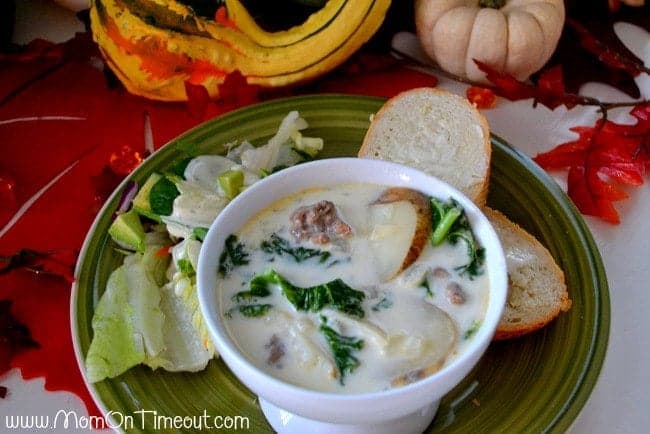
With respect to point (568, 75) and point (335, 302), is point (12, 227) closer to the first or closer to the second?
point (335, 302)

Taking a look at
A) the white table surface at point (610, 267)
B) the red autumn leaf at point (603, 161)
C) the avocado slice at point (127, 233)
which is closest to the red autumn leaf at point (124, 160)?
the avocado slice at point (127, 233)

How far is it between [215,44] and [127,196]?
0.74 meters

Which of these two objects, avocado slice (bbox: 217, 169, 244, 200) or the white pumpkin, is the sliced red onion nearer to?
avocado slice (bbox: 217, 169, 244, 200)

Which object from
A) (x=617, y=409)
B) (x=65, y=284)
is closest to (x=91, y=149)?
(x=65, y=284)

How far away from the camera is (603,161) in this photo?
100 inches

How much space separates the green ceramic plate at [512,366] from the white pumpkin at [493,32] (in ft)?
1.94

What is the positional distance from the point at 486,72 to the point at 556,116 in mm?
321

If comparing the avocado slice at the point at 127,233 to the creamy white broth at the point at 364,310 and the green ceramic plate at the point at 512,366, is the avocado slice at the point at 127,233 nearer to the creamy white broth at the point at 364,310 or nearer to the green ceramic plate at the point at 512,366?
the green ceramic plate at the point at 512,366

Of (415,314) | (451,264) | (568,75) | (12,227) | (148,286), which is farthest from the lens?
(568,75)

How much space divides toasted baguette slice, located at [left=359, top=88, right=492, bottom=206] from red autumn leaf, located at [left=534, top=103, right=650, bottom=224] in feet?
1.33

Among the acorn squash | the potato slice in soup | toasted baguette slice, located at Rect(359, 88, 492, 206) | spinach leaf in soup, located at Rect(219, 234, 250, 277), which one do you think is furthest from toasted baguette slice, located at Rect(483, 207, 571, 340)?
the acorn squash

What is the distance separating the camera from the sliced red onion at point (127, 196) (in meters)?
2.29

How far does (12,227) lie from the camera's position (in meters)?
2.46

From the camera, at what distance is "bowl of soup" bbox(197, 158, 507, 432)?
1530 mm
